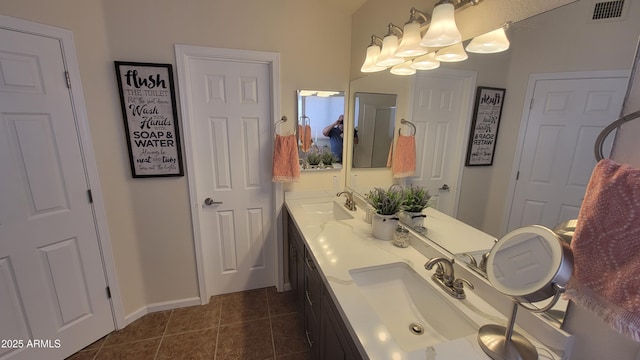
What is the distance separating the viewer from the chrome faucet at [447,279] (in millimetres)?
1078

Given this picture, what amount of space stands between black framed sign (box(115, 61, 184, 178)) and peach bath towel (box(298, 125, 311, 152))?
3.21 ft

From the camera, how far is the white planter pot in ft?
5.21

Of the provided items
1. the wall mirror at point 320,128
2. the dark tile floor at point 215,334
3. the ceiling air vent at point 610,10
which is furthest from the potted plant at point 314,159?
the ceiling air vent at point 610,10

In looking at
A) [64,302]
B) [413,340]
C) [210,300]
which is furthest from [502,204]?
[64,302]

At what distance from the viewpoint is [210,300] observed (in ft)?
7.70

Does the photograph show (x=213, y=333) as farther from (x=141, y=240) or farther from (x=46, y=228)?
(x=46, y=228)

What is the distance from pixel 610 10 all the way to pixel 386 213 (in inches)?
46.9

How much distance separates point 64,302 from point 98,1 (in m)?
2.03

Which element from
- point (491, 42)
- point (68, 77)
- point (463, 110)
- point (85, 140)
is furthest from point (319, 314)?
point (68, 77)

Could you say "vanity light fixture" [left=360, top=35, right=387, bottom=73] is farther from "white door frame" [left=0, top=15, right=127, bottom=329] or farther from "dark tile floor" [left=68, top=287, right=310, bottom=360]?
"dark tile floor" [left=68, top=287, right=310, bottom=360]

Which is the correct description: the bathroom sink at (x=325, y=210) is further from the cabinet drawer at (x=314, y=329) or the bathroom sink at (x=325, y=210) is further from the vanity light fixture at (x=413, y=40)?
the vanity light fixture at (x=413, y=40)

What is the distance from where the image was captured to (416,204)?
1521mm

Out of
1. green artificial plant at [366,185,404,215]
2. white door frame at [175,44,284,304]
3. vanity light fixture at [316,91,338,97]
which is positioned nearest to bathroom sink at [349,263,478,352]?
green artificial plant at [366,185,404,215]

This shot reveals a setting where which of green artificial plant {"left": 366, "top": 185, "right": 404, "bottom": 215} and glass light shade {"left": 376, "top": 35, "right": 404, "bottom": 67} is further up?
glass light shade {"left": 376, "top": 35, "right": 404, "bottom": 67}
